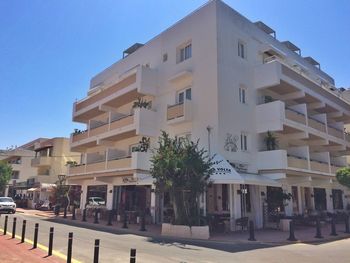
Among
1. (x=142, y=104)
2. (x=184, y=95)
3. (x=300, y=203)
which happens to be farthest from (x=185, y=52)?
(x=300, y=203)

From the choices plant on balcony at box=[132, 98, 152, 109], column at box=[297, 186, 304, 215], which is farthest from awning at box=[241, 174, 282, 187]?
plant on balcony at box=[132, 98, 152, 109]

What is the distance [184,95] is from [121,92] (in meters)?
6.47

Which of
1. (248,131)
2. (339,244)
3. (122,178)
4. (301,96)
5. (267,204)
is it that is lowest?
(339,244)

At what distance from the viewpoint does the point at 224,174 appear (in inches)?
807

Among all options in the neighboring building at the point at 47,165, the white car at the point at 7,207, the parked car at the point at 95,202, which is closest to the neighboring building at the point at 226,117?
the parked car at the point at 95,202

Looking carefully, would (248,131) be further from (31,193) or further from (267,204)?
(31,193)

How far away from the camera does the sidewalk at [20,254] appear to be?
1009 cm

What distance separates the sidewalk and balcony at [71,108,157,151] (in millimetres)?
14572

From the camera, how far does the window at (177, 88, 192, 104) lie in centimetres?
2583

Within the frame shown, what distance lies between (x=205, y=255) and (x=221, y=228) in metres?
8.41

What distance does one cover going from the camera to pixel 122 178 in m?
29.6

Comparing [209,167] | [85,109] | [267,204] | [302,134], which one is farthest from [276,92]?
[85,109]

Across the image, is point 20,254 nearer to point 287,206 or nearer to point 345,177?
point 345,177

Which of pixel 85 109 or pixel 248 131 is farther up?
pixel 85 109
